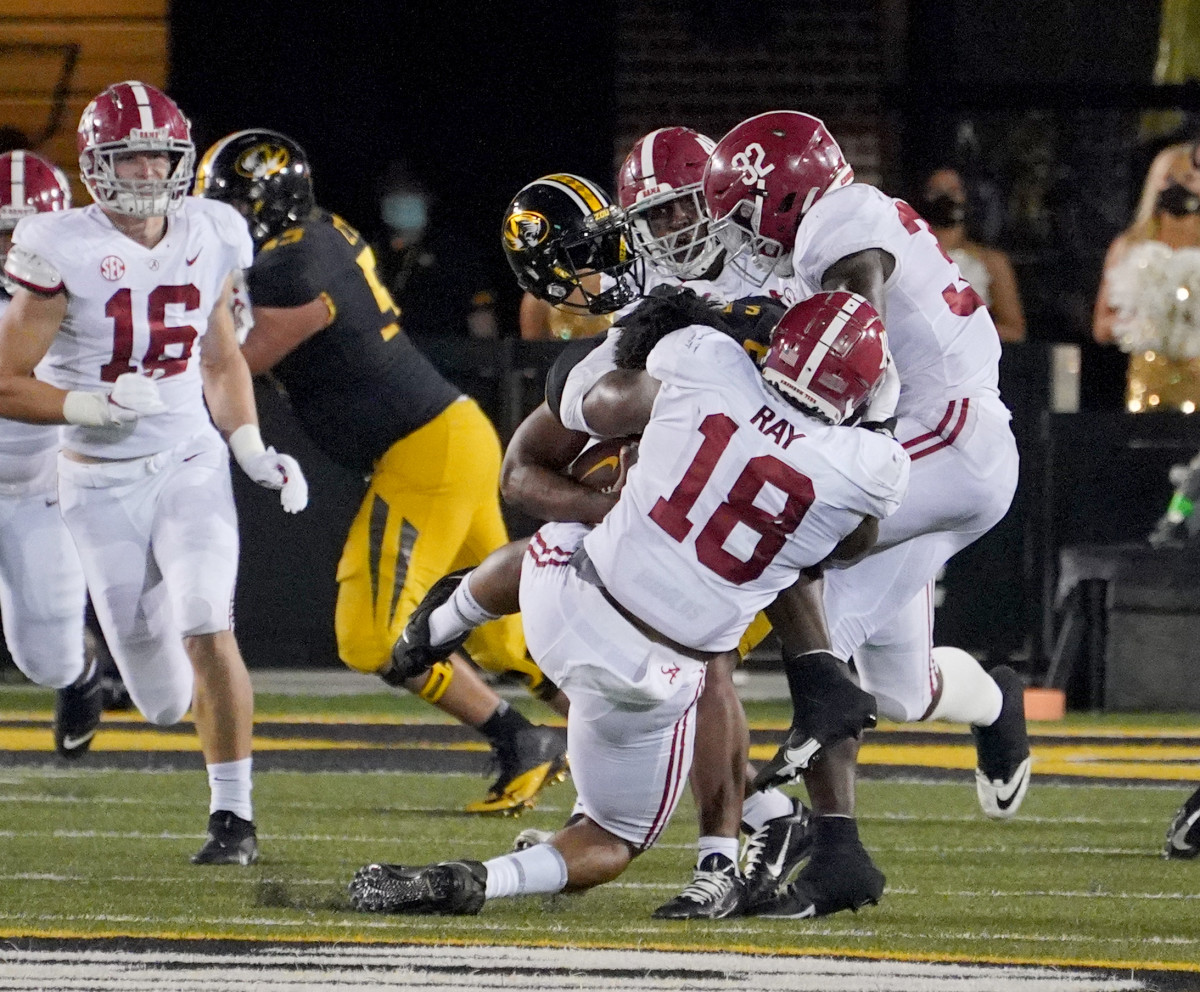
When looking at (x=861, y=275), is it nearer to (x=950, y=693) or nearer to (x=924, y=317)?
(x=924, y=317)

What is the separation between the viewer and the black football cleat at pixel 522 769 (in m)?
5.57

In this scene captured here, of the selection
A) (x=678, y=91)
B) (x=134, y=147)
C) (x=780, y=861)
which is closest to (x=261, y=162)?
(x=134, y=147)

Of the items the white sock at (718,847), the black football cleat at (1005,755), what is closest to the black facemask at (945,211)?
the black football cleat at (1005,755)

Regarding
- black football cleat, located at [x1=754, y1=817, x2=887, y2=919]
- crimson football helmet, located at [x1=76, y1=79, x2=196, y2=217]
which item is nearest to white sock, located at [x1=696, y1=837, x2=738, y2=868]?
black football cleat, located at [x1=754, y1=817, x2=887, y2=919]

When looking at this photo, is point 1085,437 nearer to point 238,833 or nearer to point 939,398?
point 939,398

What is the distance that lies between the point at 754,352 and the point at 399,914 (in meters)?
1.10

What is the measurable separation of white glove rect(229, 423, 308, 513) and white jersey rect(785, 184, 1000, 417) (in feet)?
4.17

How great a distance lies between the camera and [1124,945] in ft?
12.5

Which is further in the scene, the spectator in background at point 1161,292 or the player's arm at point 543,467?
the spectator in background at point 1161,292

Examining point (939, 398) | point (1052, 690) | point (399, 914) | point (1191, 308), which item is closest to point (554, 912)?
point (399, 914)

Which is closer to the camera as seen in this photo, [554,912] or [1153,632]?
[554,912]

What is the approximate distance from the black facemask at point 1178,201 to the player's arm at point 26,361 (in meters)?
4.79

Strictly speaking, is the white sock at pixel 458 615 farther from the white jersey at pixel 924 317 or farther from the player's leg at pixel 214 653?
the white jersey at pixel 924 317

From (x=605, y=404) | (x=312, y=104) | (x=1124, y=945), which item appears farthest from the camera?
(x=312, y=104)
